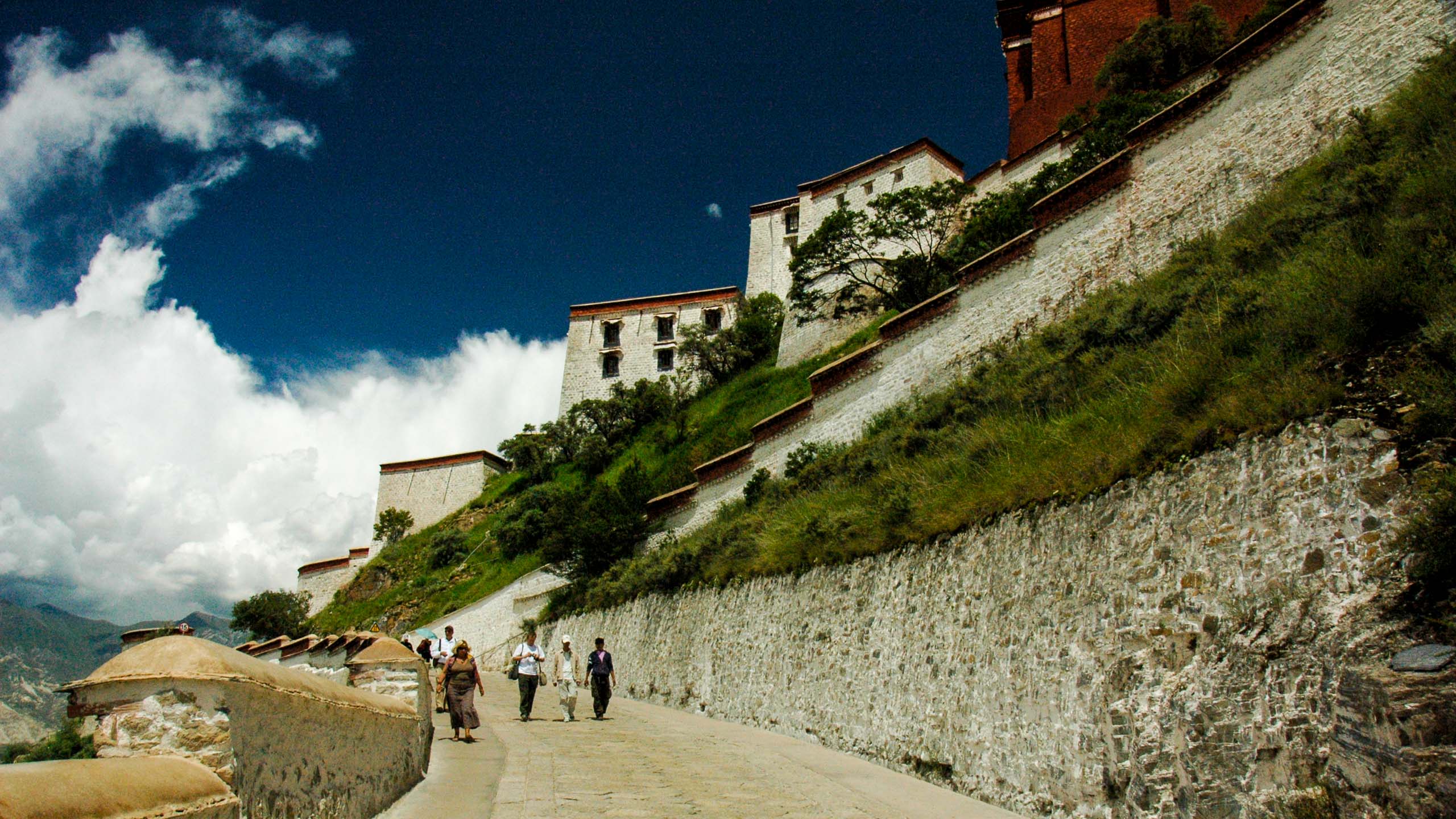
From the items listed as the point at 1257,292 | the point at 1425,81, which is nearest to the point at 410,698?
the point at 1257,292

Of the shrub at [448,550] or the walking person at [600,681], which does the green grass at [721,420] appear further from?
the walking person at [600,681]

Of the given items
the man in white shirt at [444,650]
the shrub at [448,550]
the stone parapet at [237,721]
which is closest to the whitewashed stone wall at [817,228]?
the shrub at [448,550]

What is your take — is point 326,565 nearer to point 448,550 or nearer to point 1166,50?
point 448,550

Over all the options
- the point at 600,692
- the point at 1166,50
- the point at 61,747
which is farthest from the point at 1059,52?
the point at 61,747

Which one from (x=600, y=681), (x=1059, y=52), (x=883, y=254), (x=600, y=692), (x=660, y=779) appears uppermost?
(x=1059, y=52)

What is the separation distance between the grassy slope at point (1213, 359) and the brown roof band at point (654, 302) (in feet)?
142

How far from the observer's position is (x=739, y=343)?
4734 centimetres

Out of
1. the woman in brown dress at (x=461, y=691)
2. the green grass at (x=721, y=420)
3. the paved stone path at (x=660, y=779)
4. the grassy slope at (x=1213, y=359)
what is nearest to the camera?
the grassy slope at (x=1213, y=359)

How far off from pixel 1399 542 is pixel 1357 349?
5.38 feet

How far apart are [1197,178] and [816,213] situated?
120 feet

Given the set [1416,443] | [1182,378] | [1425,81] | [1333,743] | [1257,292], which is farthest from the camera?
[1425,81]

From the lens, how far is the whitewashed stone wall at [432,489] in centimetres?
5669

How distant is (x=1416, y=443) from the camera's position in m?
4.74

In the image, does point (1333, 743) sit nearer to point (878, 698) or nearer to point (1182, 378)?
point (1182, 378)
